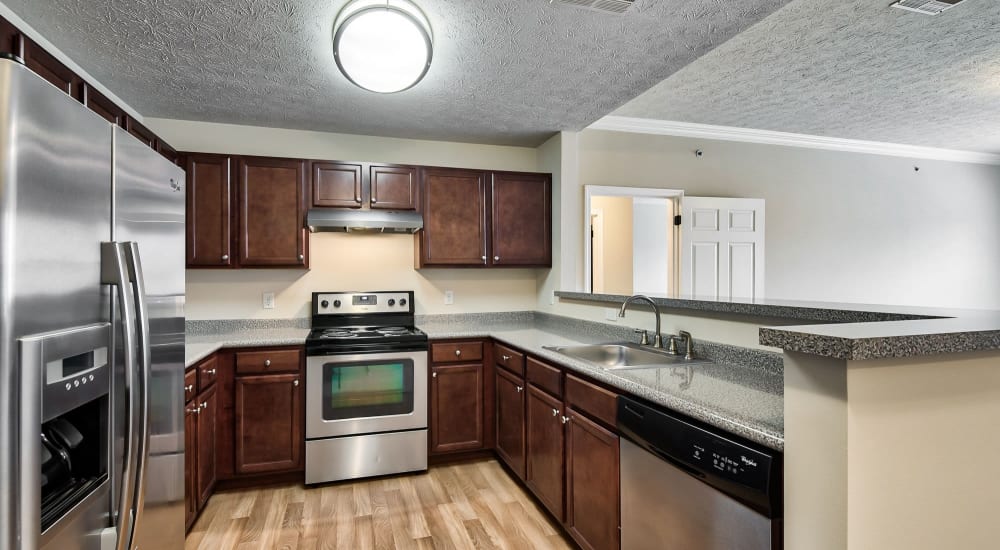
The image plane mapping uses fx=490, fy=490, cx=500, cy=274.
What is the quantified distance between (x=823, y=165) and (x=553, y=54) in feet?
12.1

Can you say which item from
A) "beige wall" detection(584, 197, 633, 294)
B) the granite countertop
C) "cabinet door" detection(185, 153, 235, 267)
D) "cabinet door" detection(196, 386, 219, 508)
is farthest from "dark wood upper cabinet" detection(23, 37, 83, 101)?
"beige wall" detection(584, 197, 633, 294)

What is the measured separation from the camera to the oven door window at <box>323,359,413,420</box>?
3023 mm

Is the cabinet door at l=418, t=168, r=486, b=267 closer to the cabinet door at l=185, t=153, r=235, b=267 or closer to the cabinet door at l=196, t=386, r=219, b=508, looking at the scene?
the cabinet door at l=185, t=153, r=235, b=267

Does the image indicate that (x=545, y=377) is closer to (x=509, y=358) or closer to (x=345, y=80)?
(x=509, y=358)

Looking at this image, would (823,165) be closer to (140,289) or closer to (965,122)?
(965,122)

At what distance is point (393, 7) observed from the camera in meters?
1.92

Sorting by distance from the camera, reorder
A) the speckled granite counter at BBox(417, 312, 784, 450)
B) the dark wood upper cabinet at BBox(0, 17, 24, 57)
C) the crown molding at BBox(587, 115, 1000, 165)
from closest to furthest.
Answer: the speckled granite counter at BBox(417, 312, 784, 450) < the dark wood upper cabinet at BBox(0, 17, 24, 57) < the crown molding at BBox(587, 115, 1000, 165)

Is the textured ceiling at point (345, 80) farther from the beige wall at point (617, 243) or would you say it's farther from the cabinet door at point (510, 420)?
the beige wall at point (617, 243)

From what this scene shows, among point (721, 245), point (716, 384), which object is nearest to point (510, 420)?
point (716, 384)

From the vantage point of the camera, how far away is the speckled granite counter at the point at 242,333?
2.91 m

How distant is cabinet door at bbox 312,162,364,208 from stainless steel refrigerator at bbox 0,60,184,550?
2.02 m

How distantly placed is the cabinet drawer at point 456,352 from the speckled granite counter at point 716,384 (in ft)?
1.14

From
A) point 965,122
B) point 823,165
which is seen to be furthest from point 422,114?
point 965,122

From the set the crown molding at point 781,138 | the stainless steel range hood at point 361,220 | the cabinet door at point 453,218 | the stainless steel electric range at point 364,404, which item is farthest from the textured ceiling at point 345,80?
the stainless steel electric range at point 364,404
